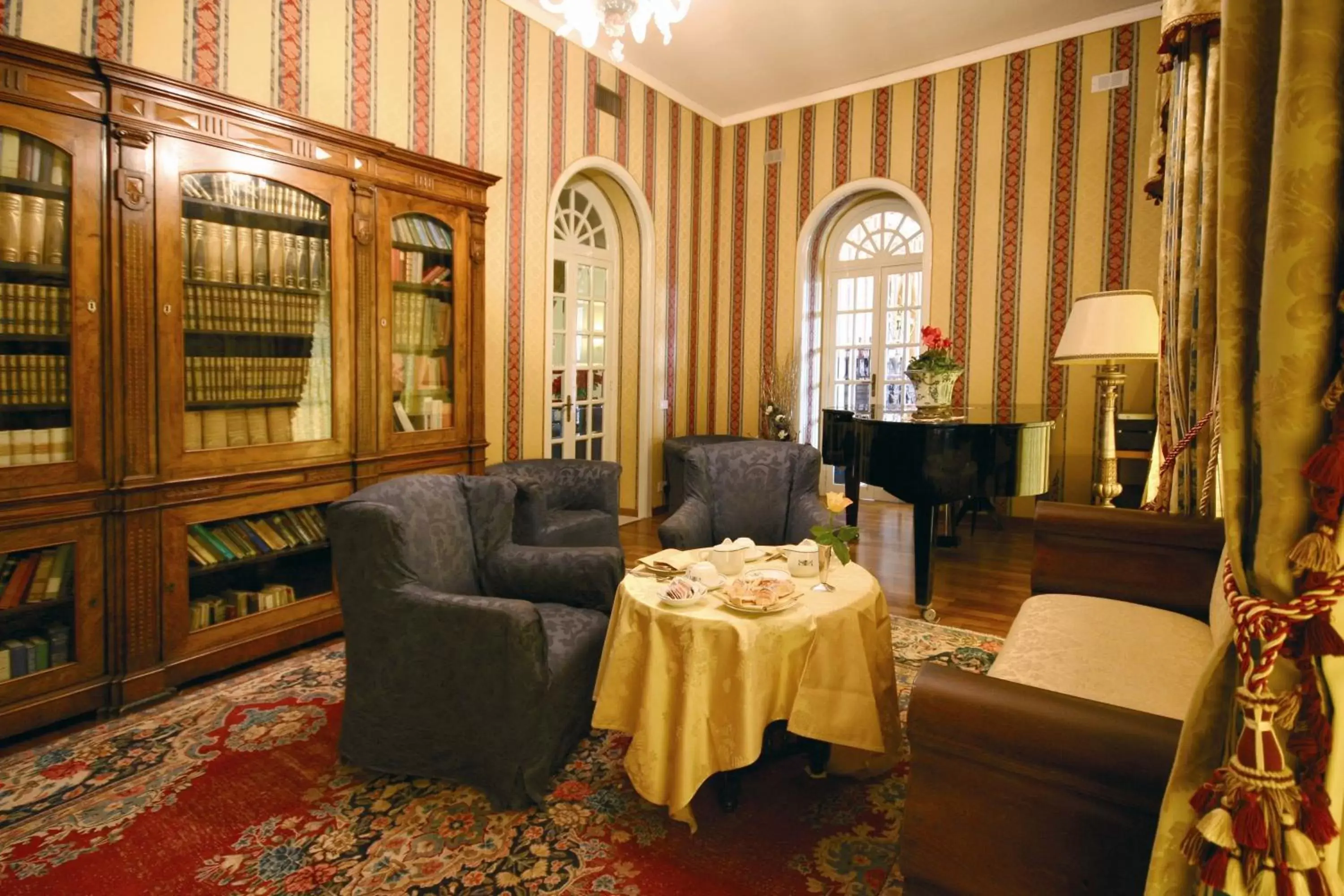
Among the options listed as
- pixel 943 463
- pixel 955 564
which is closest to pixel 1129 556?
pixel 943 463

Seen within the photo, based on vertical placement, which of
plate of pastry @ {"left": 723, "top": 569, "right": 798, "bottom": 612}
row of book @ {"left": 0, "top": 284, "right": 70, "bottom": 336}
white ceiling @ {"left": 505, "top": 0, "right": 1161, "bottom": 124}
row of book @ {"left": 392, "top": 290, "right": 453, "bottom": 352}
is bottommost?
plate of pastry @ {"left": 723, "top": 569, "right": 798, "bottom": 612}

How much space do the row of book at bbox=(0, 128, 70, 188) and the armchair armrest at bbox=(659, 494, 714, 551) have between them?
230 cm

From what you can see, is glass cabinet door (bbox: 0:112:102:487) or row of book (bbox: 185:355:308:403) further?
row of book (bbox: 185:355:308:403)

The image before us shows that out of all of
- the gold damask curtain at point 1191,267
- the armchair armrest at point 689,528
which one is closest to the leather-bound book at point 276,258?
the armchair armrest at point 689,528

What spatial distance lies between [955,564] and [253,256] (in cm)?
413

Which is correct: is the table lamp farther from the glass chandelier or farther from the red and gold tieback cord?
the red and gold tieback cord

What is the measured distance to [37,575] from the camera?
2385mm

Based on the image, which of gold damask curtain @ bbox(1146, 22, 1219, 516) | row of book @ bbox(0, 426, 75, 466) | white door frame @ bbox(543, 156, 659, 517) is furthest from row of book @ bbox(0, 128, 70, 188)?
white door frame @ bbox(543, 156, 659, 517)

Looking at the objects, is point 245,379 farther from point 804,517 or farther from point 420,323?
point 804,517

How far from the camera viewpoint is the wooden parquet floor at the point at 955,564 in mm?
3740

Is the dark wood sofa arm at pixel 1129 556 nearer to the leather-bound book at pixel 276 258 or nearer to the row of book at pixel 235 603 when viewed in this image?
the row of book at pixel 235 603

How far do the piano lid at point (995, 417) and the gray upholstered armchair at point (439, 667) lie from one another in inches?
79.4

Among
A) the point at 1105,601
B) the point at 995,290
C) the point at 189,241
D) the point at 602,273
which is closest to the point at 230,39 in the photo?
the point at 189,241

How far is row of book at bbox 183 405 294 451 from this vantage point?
273cm
